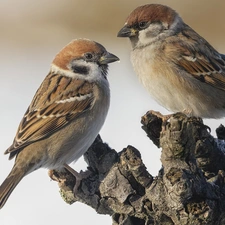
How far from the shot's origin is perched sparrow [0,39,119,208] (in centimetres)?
384

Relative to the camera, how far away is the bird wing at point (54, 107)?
3.93 meters

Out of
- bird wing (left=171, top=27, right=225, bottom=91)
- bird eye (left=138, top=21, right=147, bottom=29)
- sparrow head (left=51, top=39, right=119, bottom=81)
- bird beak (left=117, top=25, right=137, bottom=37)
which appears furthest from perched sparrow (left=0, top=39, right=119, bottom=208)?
bird wing (left=171, top=27, right=225, bottom=91)

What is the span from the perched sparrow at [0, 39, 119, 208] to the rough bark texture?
0.40 meters

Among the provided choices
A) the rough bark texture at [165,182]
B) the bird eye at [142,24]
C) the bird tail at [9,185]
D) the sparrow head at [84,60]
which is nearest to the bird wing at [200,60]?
the bird eye at [142,24]

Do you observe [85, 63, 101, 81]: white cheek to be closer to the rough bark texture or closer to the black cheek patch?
the black cheek patch

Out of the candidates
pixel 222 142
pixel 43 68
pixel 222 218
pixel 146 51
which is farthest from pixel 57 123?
pixel 43 68

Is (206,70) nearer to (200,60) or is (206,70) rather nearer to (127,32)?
(200,60)

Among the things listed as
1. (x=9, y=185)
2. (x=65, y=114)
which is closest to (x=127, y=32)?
(x=65, y=114)

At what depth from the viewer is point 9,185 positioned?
3719mm

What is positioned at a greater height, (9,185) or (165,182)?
(9,185)

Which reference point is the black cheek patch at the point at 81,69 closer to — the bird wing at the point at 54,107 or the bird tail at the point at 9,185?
the bird wing at the point at 54,107

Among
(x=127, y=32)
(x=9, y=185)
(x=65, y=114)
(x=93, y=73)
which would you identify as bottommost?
(x=9, y=185)

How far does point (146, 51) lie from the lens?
4.25 metres

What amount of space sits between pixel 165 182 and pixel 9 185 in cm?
109
